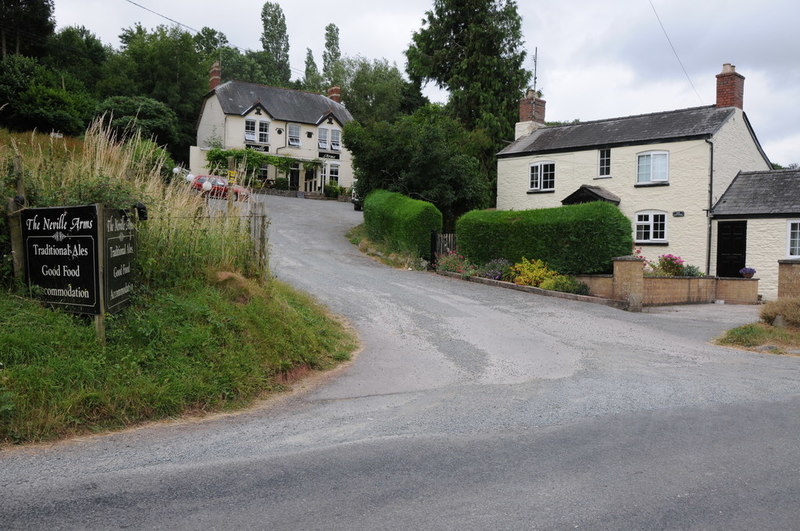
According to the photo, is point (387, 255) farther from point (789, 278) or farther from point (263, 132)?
point (263, 132)

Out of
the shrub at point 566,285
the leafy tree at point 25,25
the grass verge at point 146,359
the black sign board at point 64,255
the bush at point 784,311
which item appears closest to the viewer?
the grass verge at point 146,359

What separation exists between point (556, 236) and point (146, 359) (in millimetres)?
14984

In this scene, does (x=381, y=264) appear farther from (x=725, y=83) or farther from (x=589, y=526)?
(x=589, y=526)

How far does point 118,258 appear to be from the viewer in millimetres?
7301

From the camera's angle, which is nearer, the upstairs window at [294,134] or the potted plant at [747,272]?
the potted plant at [747,272]

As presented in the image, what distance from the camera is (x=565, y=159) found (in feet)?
99.5

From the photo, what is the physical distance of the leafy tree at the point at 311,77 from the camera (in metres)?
77.2

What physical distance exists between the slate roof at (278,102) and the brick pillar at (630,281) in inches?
1328

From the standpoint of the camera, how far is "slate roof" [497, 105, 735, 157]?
26477 millimetres

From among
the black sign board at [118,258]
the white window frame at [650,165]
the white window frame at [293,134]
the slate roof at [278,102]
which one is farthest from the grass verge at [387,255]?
the white window frame at [293,134]

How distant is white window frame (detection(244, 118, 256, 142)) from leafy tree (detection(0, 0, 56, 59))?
1566cm

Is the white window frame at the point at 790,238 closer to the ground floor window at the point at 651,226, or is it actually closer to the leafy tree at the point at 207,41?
the ground floor window at the point at 651,226

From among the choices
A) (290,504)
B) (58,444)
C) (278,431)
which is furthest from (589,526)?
(58,444)

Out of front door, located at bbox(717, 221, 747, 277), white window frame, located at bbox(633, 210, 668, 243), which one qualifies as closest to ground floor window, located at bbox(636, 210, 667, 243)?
white window frame, located at bbox(633, 210, 668, 243)
